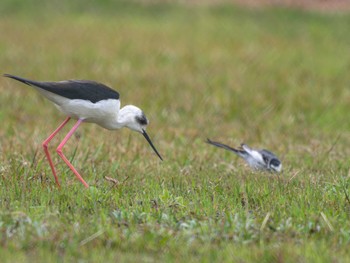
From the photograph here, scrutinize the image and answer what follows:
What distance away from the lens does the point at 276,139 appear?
32.6 ft

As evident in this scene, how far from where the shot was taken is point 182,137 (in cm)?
967

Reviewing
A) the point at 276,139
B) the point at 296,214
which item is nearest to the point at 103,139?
the point at 276,139

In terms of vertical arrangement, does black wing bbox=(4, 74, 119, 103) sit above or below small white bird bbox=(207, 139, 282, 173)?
above

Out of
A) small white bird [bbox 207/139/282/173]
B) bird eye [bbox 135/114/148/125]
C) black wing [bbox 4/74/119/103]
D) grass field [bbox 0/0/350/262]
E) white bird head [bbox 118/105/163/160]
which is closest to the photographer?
grass field [bbox 0/0/350/262]

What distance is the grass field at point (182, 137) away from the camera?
198 inches

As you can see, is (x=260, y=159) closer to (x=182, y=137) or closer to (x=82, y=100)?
(x=182, y=137)

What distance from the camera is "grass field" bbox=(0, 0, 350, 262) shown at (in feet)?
16.5

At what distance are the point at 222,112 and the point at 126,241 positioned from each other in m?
6.75

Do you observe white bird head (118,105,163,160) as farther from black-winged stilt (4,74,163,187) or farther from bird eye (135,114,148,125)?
black-winged stilt (4,74,163,187)

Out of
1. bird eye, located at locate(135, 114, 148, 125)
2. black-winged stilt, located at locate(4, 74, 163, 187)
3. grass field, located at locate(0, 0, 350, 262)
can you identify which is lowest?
grass field, located at locate(0, 0, 350, 262)

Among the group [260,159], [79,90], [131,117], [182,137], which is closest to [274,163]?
[260,159]

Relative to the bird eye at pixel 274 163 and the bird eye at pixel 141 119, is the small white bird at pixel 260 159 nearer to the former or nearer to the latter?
the bird eye at pixel 274 163

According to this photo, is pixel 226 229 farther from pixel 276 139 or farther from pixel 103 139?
pixel 276 139

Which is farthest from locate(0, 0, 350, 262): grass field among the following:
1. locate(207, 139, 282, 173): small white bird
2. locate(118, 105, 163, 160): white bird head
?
locate(118, 105, 163, 160): white bird head
